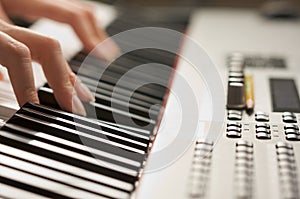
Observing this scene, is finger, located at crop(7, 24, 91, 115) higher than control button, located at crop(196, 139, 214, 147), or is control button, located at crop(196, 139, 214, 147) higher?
A: finger, located at crop(7, 24, 91, 115)

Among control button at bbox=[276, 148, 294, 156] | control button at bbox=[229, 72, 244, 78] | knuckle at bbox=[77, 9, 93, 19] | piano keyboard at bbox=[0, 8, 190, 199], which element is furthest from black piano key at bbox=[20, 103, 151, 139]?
A: knuckle at bbox=[77, 9, 93, 19]

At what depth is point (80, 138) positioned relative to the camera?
0.82 metres

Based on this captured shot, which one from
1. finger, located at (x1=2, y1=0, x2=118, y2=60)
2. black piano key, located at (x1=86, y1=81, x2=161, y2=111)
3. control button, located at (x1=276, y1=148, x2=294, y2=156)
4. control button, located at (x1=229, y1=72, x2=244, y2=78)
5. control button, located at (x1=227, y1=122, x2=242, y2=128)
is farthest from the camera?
finger, located at (x1=2, y1=0, x2=118, y2=60)

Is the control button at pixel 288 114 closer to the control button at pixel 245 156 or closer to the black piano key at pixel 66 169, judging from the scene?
the control button at pixel 245 156

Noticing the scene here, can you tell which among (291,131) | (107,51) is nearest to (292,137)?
(291,131)

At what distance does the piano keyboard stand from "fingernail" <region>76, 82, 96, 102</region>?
0.4 inches

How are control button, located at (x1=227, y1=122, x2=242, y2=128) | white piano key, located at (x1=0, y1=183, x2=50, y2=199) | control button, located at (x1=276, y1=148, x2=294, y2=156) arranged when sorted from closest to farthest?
white piano key, located at (x1=0, y1=183, x2=50, y2=199) < control button, located at (x1=276, y1=148, x2=294, y2=156) < control button, located at (x1=227, y1=122, x2=242, y2=128)

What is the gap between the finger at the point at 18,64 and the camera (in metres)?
0.84

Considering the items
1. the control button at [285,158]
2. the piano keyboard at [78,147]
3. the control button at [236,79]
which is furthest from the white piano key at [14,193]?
the control button at [236,79]

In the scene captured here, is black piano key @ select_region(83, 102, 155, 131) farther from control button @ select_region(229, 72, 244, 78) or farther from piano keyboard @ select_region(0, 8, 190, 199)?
control button @ select_region(229, 72, 244, 78)

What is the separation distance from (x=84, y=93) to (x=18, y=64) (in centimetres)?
16

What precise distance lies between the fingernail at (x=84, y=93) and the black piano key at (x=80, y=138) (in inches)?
5.9

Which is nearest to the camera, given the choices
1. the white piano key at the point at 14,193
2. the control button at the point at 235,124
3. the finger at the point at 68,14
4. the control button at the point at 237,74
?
the white piano key at the point at 14,193

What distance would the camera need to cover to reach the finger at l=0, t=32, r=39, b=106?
33.3 inches
